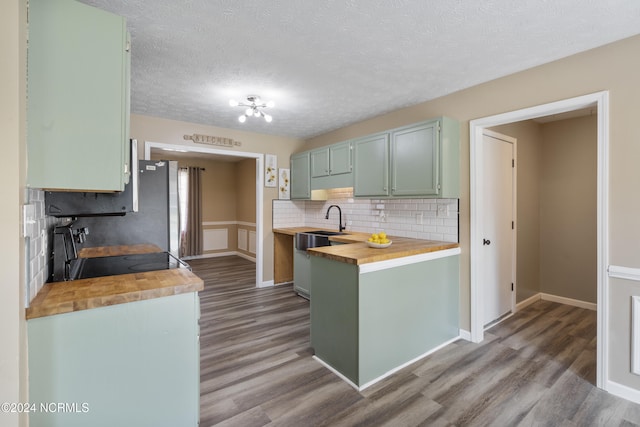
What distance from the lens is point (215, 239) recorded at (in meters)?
7.60

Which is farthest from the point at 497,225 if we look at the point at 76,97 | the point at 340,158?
the point at 76,97

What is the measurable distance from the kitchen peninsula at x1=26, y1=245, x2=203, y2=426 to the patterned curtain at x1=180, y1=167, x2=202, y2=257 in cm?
571

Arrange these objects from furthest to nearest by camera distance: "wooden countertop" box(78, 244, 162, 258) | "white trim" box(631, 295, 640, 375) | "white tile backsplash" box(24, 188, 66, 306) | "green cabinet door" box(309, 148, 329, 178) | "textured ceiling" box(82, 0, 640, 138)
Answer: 1. "green cabinet door" box(309, 148, 329, 178)
2. "wooden countertop" box(78, 244, 162, 258)
3. "white trim" box(631, 295, 640, 375)
4. "textured ceiling" box(82, 0, 640, 138)
5. "white tile backsplash" box(24, 188, 66, 306)

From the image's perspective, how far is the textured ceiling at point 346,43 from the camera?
67.0 inches

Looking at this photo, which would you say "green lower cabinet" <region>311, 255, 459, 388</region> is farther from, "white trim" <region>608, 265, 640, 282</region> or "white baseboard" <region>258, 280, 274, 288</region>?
"white baseboard" <region>258, 280, 274, 288</region>

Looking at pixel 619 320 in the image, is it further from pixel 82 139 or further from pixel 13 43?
pixel 13 43

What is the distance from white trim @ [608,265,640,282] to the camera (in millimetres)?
1988

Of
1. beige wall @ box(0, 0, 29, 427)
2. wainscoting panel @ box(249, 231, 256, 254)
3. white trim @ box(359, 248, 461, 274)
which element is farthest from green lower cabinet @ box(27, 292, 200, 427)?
wainscoting panel @ box(249, 231, 256, 254)

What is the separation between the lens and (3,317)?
1.07 m

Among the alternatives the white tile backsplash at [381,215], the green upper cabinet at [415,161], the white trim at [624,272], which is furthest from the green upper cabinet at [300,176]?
the white trim at [624,272]

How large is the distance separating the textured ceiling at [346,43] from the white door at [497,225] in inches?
38.0

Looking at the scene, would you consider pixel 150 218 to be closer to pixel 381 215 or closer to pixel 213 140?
pixel 213 140

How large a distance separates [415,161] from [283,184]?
254 centimetres

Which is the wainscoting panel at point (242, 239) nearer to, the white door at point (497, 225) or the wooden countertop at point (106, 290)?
the white door at point (497, 225)
